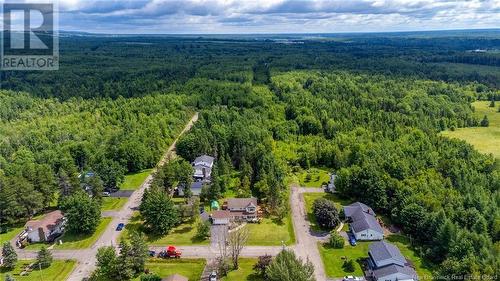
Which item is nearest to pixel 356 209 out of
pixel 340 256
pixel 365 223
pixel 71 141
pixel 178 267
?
pixel 365 223

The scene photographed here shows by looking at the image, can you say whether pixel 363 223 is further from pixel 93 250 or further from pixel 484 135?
pixel 484 135

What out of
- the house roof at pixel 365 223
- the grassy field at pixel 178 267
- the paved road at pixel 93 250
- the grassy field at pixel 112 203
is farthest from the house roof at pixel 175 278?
the grassy field at pixel 112 203

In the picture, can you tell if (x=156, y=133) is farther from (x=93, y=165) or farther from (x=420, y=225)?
(x=420, y=225)

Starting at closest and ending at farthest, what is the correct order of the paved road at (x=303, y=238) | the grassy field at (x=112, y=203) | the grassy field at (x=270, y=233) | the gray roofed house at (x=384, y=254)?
the gray roofed house at (x=384, y=254) < the paved road at (x=303, y=238) < the grassy field at (x=270, y=233) < the grassy field at (x=112, y=203)

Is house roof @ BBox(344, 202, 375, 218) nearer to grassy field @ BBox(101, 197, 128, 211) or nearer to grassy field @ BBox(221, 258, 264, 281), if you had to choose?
grassy field @ BBox(221, 258, 264, 281)

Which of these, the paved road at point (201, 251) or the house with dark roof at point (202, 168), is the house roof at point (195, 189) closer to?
the house with dark roof at point (202, 168)
